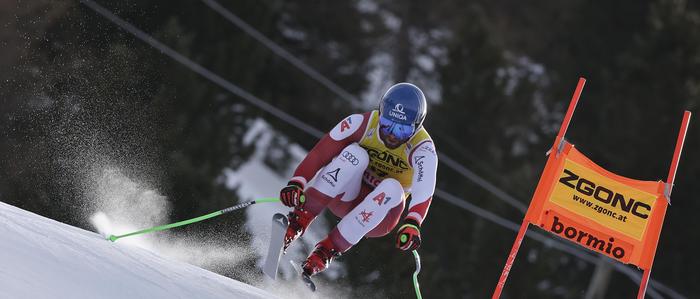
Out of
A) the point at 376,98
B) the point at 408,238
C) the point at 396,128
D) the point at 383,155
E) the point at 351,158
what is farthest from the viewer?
the point at 376,98

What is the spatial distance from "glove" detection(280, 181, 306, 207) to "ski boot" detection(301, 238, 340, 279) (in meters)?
0.28

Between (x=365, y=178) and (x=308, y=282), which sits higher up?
(x=365, y=178)

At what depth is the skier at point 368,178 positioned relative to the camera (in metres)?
5.80

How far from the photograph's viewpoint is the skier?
5801 mm

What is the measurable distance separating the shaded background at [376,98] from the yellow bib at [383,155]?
1538 mm

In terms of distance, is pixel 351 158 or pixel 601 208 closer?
pixel 351 158

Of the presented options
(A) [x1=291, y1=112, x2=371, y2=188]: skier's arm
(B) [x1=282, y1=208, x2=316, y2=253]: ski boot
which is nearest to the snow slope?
(B) [x1=282, y1=208, x2=316, y2=253]: ski boot

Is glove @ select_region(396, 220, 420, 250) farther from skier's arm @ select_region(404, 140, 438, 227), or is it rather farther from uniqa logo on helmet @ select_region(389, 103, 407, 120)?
uniqa logo on helmet @ select_region(389, 103, 407, 120)

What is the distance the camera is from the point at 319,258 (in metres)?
5.83

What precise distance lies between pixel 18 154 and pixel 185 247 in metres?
2.34

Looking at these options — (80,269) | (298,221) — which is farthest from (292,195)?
(80,269)

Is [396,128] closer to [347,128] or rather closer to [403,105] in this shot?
[403,105]

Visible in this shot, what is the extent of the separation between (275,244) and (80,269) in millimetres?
1617

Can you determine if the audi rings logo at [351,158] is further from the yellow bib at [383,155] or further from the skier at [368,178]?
the yellow bib at [383,155]
